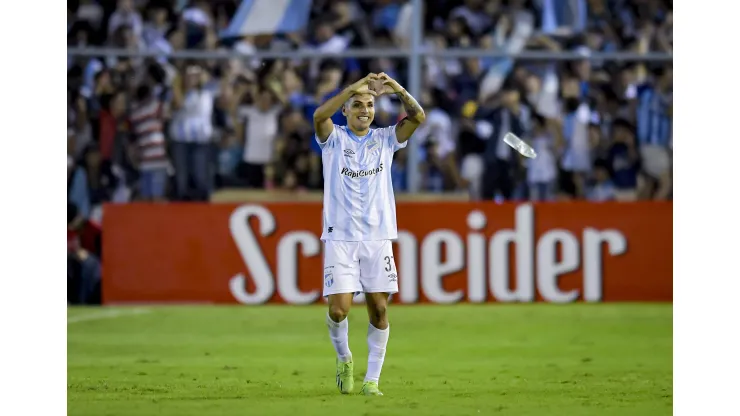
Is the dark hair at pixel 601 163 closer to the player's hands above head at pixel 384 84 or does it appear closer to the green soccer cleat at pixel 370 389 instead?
the green soccer cleat at pixel 370 389

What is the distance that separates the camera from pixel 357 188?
946 centimetres

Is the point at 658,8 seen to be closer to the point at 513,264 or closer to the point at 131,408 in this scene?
the point at 513,264

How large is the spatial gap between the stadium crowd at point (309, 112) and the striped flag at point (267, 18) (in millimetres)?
214

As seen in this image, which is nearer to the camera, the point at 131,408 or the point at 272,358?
the point at 131,408

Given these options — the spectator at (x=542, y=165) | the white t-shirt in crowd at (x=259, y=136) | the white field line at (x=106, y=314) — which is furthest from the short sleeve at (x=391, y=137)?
the spectator at (x=542, y=165)

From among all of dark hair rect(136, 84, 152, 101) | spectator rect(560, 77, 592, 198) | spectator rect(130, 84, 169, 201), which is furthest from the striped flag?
spectator rect(560, 77, 592, 198)

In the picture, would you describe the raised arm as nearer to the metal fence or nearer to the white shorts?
the white shorts

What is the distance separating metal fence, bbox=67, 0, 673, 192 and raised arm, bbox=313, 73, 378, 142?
19.2 feet

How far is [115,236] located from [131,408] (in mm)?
7002

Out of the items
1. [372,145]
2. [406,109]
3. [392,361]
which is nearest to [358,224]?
[372,145]

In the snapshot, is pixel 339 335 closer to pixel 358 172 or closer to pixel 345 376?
pixel 345 376

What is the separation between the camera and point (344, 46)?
16.6 metres

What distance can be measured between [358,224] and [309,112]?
6760 mm

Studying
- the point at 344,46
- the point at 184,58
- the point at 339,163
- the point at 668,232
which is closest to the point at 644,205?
the point at 668,232
